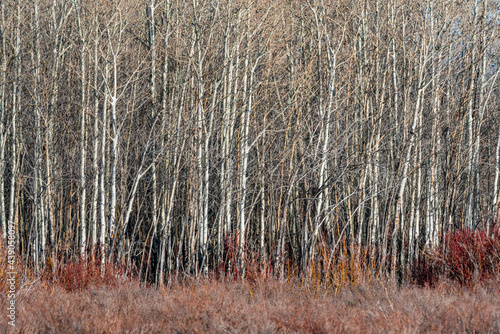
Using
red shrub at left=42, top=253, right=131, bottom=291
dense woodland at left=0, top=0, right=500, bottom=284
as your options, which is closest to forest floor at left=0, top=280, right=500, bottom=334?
red shrub at left=42, top=253, right=131, bottom=291

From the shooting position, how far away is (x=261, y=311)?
16.0ft

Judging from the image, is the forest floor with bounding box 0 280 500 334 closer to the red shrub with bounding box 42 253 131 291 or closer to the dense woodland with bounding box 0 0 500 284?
the red shrub with bounding box 42 253 131 291

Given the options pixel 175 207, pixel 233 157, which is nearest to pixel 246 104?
pixel 233 157

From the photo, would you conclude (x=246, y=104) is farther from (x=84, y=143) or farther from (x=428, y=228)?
(x=428, y=228)

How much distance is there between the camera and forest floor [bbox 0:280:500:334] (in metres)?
4.31

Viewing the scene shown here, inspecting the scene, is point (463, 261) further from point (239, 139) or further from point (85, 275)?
→ point (85, 275)

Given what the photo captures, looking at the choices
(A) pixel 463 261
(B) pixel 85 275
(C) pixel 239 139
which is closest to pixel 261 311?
(B) pixel 85 275

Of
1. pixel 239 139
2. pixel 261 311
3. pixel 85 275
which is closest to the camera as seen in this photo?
pixel 261 311

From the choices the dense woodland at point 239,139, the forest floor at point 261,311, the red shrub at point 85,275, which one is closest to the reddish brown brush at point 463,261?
the dense woodland at point 239,139

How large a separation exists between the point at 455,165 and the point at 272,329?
6477mm

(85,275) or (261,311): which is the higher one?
(261,311)

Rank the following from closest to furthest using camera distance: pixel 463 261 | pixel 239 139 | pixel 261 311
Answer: pixel 261 311 < pixel 463 261 < pixel 239 139

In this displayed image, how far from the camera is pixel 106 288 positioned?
258 inches

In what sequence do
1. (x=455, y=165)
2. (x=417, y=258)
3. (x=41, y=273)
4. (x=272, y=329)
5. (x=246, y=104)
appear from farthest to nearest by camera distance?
(x=455, y=165)
(x=246, y=104)
(x=417, y=258)
(x=41, y=273)
(x=272, y=329)
